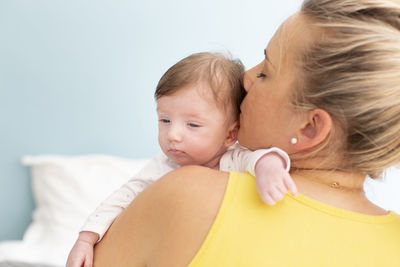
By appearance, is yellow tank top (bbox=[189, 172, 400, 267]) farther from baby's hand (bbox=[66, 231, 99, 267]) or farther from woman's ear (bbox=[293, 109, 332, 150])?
baby's hand (bbox=[66, 231, 99, 267])

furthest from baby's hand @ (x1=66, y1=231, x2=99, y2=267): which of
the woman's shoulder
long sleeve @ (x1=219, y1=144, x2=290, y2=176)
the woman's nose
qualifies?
the woman's nose

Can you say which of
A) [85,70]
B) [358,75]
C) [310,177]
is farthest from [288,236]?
[85,70]

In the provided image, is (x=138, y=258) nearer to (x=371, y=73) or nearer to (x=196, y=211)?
(x=196, y=211)

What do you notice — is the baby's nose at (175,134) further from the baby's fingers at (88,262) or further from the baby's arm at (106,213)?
the baby's fingers at (88,262)

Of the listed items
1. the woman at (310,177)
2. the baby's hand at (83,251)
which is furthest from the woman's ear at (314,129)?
the baby's hand at (83,251)

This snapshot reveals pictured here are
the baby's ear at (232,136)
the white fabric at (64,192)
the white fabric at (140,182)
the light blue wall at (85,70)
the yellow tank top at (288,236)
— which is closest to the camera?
the yellow tank top at (288,236)

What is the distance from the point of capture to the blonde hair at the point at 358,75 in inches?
31.3

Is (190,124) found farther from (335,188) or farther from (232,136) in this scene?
(335,188)

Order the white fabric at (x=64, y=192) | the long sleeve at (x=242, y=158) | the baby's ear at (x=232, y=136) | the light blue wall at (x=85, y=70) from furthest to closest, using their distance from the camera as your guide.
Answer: the light blue wall at (x=85, y=70), the white fabric at (x=64, y=192), the baby's ear at (x=232, y=136), the long sleeve at (x=242, y=158)

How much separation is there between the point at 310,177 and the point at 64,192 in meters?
1.86

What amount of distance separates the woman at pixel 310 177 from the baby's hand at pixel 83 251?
0.13 feet

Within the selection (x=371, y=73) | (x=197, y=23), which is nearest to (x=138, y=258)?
(x=371, y=73)

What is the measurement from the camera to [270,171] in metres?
0.83

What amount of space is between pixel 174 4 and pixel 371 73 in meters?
2.09
